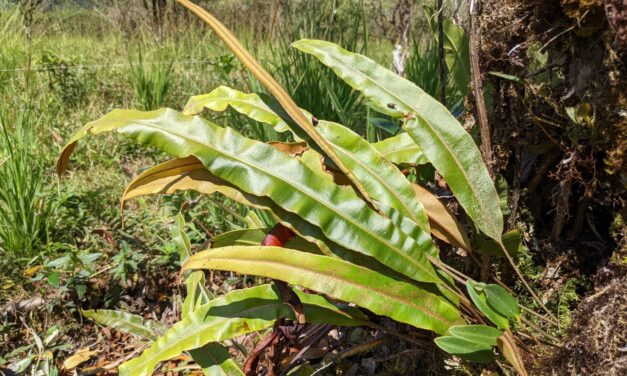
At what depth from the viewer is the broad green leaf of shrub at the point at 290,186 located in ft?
3.21

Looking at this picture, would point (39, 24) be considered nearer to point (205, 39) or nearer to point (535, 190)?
point (205, 39)

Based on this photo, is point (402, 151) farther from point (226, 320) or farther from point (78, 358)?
point (78, 358)

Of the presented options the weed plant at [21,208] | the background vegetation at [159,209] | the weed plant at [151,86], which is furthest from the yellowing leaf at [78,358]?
the weed plant at [151,86]

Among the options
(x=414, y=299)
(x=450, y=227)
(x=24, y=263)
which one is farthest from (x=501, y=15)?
(x=24, y=263)

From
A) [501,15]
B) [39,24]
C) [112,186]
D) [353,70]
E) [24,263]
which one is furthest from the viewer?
[39,24]

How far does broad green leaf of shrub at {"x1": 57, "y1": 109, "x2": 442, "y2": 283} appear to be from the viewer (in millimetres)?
978

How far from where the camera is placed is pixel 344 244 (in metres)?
0.97

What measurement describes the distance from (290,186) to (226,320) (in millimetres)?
255

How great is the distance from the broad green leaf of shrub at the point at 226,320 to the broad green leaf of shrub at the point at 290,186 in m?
0.15

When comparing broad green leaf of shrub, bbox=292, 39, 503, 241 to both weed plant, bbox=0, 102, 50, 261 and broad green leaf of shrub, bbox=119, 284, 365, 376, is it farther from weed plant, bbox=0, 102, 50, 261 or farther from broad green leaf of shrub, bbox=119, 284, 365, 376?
weed plant, bbox=0, 102, 50, 261

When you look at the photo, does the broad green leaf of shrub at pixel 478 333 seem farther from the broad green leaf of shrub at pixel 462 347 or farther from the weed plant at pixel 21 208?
the weed plant at pixel 21 208

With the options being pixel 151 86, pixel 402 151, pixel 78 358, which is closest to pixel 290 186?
pixel 402 151

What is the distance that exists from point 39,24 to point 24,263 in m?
3.31

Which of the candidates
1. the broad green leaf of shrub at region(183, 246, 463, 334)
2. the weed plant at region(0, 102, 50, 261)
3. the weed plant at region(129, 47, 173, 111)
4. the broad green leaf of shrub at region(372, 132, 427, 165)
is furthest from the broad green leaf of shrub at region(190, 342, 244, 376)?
the weed plant at region(129, 47, 173, 111)
